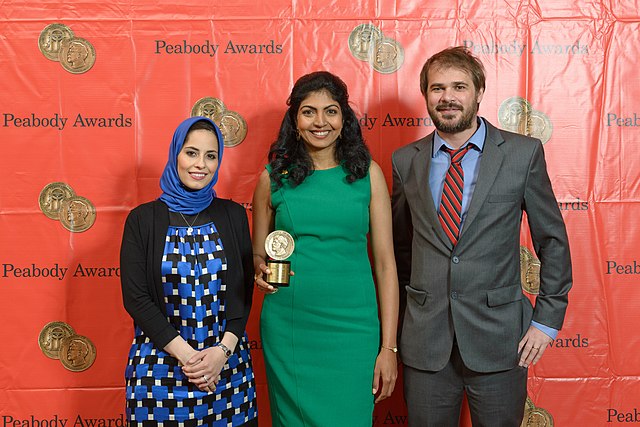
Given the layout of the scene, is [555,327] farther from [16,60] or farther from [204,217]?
[16,60]

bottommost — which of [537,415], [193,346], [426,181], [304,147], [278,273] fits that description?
[537,415]

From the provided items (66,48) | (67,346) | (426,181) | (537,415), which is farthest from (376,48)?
(67,346)

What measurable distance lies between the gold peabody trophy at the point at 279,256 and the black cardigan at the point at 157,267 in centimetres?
14

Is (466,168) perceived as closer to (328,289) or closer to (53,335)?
(328,289)

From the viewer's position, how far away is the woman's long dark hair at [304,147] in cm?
217

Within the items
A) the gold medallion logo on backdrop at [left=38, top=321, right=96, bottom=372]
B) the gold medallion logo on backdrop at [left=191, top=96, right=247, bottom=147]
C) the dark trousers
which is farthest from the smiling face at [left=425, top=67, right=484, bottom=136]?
the gold medallion logo on backdrop at [left=38, top=321, right=96, bottom=372]

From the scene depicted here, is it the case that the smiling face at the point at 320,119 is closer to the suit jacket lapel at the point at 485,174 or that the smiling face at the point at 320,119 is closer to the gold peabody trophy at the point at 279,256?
the gold peabody trophy at the point at 279,256

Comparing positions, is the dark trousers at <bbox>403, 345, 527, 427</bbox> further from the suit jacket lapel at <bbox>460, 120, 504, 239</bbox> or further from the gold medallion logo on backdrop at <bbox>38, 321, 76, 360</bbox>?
the gold medallion logo on backdrop at <bbox>38, 321, 76, 360</bbox>

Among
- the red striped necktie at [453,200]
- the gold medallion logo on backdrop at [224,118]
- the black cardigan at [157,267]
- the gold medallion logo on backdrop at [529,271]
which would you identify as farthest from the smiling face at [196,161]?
the gold medallion logo on backdrop at [529,271]

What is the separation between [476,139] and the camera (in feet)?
6.78

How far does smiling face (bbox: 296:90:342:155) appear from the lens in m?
2.14

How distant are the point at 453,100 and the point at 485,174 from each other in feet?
0.92

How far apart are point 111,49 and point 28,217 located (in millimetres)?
873

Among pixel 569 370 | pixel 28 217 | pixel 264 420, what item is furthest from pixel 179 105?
pixel 569 370
